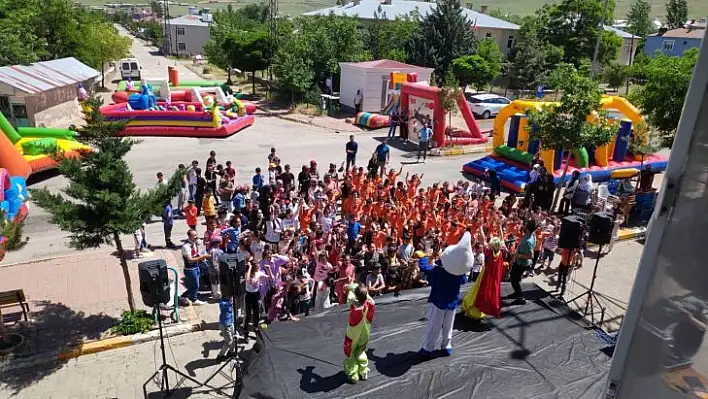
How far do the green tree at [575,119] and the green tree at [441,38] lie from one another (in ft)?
75.8

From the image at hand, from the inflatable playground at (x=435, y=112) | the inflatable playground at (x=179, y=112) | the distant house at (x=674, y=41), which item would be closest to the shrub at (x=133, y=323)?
the inflatable playground at (x=179, y=112)

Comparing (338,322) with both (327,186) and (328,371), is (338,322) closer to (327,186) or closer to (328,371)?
(328,371)

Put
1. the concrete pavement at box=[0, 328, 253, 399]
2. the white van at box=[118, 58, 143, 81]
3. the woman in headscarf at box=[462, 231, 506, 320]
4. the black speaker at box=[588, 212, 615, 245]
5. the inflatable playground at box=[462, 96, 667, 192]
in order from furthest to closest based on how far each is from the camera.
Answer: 1. the white van at box=[118, 58, 143, 81]
2. the inflatable playground at box=[462, 96, 667, 192]
3. the black speaker at box=[588, 212, 615, 245]
4. the woman in headscarf at box=[462, 231, 506, 320]
5. the concrete pavement at box=[0, 328, 253, 399]

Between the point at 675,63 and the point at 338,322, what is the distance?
13470mm

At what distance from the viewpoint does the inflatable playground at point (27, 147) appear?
14.2 meters

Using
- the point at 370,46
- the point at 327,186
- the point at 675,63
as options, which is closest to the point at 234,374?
the point at 327,186

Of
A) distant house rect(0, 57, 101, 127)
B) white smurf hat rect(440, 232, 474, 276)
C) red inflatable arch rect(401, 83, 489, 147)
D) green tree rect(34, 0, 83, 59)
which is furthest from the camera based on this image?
green tree rect(34, 0, 83, 59)

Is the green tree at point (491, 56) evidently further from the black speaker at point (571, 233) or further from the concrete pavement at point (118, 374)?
the concrete pavement at point (118, 374)

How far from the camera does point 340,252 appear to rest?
9.11 m

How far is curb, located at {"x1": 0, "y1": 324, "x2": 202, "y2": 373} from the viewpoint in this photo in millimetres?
7500

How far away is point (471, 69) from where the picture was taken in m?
33.8

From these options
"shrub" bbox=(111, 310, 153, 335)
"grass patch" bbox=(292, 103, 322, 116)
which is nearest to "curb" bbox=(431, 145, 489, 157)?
"grass patch" bbox=(292, 103, 322, 116)

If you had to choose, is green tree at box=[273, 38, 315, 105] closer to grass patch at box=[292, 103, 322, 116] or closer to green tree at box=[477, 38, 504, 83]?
grass patch at box=[292, 103, 322, 116]

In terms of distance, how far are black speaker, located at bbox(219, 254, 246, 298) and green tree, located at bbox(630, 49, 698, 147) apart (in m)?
13.2
